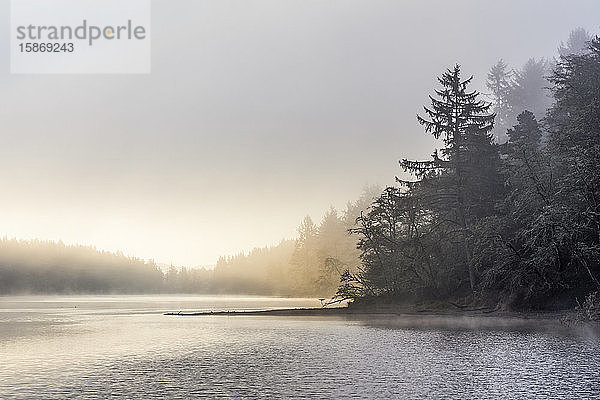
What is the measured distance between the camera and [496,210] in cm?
6172

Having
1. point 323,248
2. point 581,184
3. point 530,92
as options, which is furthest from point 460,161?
point 530,92

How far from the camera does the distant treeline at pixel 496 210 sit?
47.3 metres

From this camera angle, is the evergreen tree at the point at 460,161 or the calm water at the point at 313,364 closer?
the calm water at the point at 313,364

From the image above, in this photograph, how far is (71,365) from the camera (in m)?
27.0

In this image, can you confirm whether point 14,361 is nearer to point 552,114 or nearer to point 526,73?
point 552,114

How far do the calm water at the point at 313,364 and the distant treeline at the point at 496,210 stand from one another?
941 cm

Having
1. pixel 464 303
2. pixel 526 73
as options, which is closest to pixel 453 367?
pixel 464 303

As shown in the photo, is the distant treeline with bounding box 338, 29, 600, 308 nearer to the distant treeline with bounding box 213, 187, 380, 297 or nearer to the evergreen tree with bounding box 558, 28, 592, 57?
the distant treeline with bounding box 213, 187, 380, 297

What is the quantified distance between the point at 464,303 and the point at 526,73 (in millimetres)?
95008

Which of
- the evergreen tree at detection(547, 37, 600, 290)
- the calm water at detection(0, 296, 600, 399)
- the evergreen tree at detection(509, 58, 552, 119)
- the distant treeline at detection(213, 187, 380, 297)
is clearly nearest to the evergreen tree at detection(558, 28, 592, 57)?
the evergreen tree at detection(509, 58, 552, 119)

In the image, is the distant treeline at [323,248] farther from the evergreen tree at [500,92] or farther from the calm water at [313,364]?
the calm water at [313,364]

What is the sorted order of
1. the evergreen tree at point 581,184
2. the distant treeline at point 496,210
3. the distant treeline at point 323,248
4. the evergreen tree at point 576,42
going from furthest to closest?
the evergreen tree at point 576,42 → the distant treeline at point 323,248 → the distant treeline at point 496,210 → the evergreen tree at point 581,184

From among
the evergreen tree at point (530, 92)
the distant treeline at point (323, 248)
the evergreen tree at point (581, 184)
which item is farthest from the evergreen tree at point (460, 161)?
the evergreen tree at point (530, 92)

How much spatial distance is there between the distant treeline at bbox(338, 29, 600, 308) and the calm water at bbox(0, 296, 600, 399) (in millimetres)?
9412
